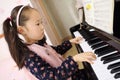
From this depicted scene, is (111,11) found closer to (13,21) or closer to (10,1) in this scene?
(13,21)

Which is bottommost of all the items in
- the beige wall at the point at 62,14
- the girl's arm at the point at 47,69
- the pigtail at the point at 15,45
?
the beige wall at the point at 62,14

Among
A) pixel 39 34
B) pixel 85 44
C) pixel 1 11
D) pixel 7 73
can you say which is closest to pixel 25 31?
pixel 39 34

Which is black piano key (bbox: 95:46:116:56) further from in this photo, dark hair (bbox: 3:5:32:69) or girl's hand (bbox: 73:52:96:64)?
dark hair (bbox: 3:5:32:69)

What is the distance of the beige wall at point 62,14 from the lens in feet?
11.0

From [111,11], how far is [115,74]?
0.37 meters

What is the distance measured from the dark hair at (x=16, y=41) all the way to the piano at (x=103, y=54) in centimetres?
43

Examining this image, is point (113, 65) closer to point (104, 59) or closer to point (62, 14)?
point (104, 59)

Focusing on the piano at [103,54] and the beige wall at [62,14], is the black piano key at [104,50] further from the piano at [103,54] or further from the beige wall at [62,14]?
the beige wall at [62,14]

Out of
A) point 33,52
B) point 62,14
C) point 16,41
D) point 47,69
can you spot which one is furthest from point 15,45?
point 62,14

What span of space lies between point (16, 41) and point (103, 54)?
0.58 meters

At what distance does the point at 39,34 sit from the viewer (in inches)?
54.7

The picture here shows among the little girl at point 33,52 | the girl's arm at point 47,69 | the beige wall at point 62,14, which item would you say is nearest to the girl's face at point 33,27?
the little girl at point 33,52

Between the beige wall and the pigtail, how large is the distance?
6.31 ft

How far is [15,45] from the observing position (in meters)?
1.35
